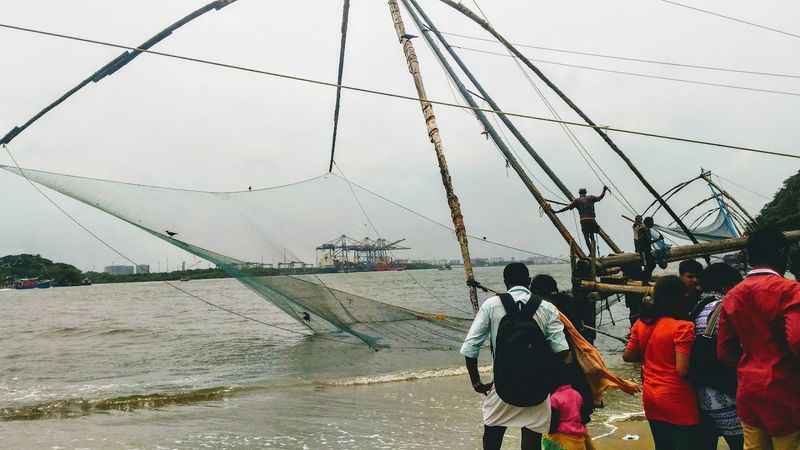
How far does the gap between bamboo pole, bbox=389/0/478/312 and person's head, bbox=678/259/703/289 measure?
2579 mm

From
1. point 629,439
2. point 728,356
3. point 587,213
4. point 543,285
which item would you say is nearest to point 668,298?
point 728,356

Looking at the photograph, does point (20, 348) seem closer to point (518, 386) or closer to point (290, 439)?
point (290, 439)

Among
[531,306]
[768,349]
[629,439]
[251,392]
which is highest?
[531,306]

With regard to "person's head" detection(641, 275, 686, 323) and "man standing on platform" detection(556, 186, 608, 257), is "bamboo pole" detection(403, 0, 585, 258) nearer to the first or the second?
"man standing on platform" detection(556, 186, 608, 257)

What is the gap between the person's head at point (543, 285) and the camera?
3340 mm

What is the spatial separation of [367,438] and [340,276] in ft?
14.9

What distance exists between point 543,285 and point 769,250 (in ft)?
4.25

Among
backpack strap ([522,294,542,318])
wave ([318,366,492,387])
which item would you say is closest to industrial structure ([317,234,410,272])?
wave ([318,366,492,387])

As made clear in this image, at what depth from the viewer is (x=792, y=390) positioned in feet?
6.79

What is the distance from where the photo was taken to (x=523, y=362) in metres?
2.79

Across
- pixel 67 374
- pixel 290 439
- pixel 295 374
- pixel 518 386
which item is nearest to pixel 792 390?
pixel 518 386

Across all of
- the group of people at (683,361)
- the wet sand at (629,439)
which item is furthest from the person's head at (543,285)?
the wet sand at (629,439)

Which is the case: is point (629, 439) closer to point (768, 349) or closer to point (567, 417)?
point (567, 417)

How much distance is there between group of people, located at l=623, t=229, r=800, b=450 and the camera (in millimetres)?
Answer: 2076
